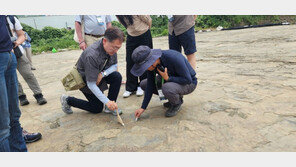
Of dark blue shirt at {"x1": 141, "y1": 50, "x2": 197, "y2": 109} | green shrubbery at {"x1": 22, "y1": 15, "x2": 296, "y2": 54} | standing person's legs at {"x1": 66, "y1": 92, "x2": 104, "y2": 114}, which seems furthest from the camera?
green shrubbery at {"x1": 22, "y1": 15, "x2": 296, "y2": 54}

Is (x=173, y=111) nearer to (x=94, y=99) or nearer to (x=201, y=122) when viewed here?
(x=201, y=122)

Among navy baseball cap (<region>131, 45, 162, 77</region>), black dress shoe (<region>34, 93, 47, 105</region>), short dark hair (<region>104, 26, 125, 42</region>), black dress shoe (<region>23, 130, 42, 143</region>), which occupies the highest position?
short dark hair (<region>104, 26, 125, 42</region>)

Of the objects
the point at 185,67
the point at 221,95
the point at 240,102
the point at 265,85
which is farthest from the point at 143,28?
the point at 265,85

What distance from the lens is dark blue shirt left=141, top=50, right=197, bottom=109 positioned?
2146 millimetres

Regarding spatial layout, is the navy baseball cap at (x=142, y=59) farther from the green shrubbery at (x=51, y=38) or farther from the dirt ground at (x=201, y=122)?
the green shrubbery at (x=51, y=38)

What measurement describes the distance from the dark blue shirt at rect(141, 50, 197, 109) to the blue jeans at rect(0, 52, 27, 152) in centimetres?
115

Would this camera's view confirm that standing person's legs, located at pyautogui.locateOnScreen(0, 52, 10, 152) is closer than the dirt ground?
Yes

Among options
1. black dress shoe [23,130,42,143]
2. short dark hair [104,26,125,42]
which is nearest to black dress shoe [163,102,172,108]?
short dark hair [104,26,125,42]

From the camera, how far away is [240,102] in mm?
2498

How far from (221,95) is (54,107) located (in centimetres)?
219

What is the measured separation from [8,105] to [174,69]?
1.46 metres

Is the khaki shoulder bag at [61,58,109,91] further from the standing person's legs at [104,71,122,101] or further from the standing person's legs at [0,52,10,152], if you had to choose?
the standing person's legs at [0,52,10,152]

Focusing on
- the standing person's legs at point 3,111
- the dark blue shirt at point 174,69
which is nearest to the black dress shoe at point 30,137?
the standing person's legs at point 3,111

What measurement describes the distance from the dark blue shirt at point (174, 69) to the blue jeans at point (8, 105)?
115 cm
